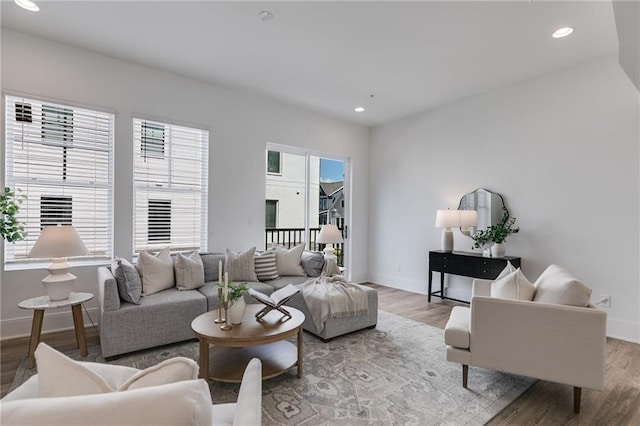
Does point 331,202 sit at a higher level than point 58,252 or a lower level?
higher

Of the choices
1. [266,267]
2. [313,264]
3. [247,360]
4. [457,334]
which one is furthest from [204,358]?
[313,264]

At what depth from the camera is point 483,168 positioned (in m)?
4.60

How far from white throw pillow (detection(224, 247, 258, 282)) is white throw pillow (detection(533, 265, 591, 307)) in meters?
2.85

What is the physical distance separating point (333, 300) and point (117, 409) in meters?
2.64

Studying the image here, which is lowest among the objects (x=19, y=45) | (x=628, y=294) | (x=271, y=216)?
(x=628, y=294)

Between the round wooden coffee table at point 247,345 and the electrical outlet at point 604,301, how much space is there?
11.2 feet

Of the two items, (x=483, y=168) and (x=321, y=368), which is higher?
(x=483, y=168)

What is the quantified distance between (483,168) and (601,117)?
137 centimetres

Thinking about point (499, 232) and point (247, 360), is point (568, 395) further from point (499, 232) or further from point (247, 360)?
point (247, 360)

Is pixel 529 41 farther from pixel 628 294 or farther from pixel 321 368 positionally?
pixel 321 368

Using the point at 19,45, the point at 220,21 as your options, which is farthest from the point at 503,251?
the point at 19,45

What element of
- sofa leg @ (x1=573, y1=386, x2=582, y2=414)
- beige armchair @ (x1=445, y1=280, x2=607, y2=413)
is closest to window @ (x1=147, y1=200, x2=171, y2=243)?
beige armchair @ (x1=445, y1=280, x2=607, y2=413)

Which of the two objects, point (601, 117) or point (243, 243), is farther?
point (243, 243)

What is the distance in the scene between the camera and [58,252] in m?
2.67
